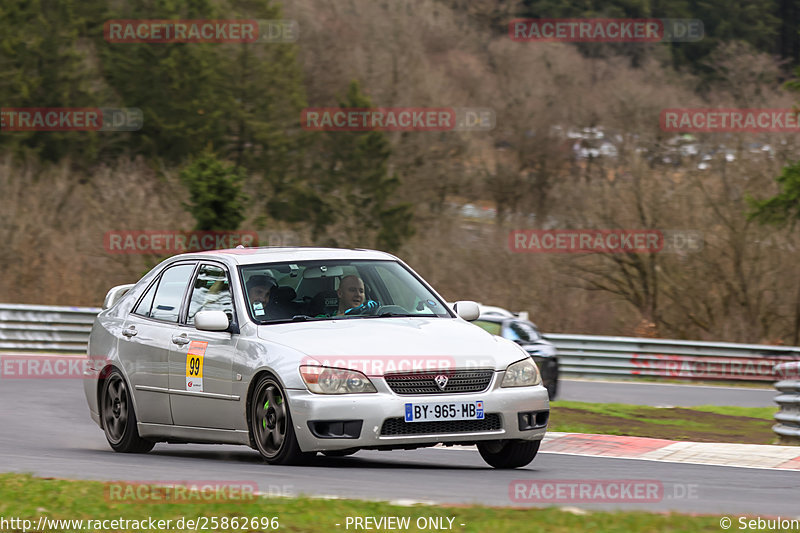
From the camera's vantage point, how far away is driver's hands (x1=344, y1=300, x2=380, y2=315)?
9781 millimetres

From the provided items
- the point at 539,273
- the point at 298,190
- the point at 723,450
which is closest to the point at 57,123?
the point at 298,190

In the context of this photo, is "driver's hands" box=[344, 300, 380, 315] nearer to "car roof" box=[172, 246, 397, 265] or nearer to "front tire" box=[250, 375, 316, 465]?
"car roof" box=[172, 246, 397, 265]

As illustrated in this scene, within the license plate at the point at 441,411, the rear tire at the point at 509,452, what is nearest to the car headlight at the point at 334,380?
the license plate at the point at 441,411

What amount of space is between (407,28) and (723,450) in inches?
2446

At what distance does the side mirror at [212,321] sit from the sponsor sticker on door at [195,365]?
35 cm

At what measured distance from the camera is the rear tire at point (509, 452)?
941 cm

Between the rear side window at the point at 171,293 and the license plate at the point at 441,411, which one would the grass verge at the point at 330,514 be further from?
the rear side window at the point at 171,293

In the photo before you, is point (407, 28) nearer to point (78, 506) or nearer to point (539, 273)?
point (539, 273)
